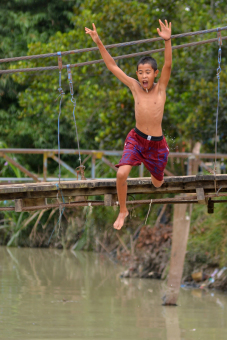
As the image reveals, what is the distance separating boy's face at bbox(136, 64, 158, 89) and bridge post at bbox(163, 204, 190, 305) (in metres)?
3.89

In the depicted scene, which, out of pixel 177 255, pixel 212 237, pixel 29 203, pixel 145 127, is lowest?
pixel 212 237

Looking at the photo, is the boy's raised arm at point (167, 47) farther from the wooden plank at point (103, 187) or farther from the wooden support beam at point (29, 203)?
the wooden support beam at point (29, 203)

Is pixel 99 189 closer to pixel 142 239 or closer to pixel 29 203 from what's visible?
pixel 29 203

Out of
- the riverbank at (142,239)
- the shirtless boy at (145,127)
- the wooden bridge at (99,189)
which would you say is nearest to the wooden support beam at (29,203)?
the wooden bridge at (99,189)

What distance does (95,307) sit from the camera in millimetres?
7578

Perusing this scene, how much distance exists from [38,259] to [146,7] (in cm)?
557

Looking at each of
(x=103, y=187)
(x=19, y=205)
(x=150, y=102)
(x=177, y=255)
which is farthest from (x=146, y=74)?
(x=177, y=255)

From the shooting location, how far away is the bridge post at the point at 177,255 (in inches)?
307

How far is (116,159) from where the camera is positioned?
1217 cm

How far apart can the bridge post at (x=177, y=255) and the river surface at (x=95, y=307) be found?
196mm

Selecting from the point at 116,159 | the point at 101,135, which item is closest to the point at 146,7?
the point at 101,135

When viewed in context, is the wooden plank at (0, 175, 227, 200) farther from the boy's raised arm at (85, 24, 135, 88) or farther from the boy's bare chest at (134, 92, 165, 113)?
the boy's raised arm at (85, 24, 135, 88)

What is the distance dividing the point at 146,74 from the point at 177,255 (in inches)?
166

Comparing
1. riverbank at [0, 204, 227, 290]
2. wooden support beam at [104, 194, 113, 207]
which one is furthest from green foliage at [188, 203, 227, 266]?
wooden support beam at [104, 194, 113, 207]
